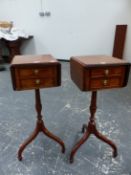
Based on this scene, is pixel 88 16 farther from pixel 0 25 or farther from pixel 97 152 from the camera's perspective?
pixel 97 152

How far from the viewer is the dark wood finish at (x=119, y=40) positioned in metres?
4.17

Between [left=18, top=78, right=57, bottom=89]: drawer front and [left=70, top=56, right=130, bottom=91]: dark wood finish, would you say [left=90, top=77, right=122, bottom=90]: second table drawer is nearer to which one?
[left=70, top=56, right=130, bottom=91]: dark wood finish

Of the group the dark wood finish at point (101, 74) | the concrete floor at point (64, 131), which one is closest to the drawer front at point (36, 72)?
the dark wood finish at point (101, 74)

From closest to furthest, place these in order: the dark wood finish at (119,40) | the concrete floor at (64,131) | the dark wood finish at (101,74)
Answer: the dark wood finish at (101,74), the concrete floor at (64,131), the dark wood finish at (119,40)

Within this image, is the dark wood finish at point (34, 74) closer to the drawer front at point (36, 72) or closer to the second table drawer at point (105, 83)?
the drawer front at point (36, 72)

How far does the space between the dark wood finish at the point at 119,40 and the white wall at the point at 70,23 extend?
0.13 metres

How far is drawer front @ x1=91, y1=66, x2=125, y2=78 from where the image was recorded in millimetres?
1186

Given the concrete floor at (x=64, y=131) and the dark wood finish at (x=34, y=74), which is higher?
the dark wood finish at (x=34, y=74)

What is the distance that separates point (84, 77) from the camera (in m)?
1.18

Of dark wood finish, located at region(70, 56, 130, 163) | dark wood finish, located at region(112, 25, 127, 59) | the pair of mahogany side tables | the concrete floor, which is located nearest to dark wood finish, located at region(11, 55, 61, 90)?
the pair of mahogany side tables

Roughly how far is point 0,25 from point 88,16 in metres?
2.40

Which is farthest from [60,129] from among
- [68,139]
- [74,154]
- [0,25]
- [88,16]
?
[0,25]

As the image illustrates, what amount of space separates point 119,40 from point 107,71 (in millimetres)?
3437

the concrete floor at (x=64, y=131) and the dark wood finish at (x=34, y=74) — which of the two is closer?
the dark wood finish at (x=34, y=74)
